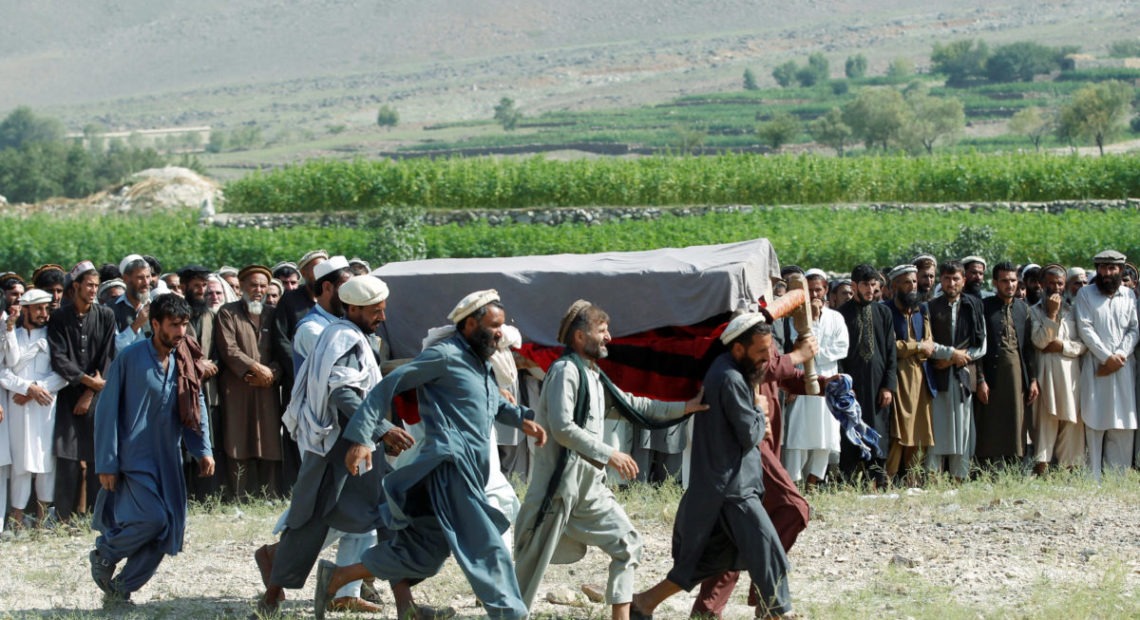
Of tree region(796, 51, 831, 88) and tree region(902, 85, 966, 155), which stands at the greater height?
tree region(796, 51, 831, 88)

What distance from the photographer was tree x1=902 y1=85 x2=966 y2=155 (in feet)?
262

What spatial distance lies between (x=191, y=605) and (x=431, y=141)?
292 ft

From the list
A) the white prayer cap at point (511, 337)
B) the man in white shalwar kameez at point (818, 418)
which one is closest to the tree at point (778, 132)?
the man in white shalwar kameez at point (818, 418)

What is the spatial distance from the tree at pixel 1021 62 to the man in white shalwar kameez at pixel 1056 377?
303 ft

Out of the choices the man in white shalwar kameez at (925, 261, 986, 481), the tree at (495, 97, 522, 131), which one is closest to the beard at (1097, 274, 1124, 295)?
the man in white shalwar kameez at (925, 261, 986, 481)

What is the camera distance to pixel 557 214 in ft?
85.3

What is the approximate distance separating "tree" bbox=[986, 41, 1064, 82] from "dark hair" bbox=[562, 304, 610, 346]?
9778 centimetres

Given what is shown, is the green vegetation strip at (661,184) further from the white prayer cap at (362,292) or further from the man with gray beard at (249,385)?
the white prayer cap at (362,292)

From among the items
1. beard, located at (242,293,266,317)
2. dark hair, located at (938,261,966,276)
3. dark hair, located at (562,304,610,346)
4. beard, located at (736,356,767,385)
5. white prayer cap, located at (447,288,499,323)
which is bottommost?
beard, located at (242,293,266,317)

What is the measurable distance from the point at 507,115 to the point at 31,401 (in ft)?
302

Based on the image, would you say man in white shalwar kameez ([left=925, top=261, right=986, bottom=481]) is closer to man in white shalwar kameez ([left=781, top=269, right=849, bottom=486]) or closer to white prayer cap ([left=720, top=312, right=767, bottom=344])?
man in white shalwar kameez ([left=781, top=269, right=849, bottom=486])

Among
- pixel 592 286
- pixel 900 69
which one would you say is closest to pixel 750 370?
pixel 592 286

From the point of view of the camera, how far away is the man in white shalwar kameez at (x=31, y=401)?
948 centimetres

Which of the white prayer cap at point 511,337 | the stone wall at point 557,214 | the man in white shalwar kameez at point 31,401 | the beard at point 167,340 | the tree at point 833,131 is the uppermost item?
the beard at point 167,340
